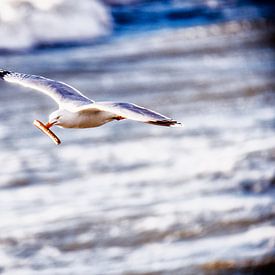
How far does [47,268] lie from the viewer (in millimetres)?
3438

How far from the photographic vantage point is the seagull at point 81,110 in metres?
1.31

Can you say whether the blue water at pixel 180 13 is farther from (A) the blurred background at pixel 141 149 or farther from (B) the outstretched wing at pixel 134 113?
(B) the outstretched wing at pixel 134 113

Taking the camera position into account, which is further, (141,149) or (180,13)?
(180,13)

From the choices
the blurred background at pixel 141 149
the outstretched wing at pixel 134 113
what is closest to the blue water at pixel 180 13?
the blurred background at pixel 141 149

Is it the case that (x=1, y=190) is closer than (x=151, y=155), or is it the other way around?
(x=1, y=190)

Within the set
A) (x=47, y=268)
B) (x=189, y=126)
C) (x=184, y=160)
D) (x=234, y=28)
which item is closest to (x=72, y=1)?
(x=234, y=28)

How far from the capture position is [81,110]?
1.48 m

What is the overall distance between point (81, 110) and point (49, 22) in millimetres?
4607

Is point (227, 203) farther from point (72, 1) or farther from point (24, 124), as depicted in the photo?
point (72, 1)

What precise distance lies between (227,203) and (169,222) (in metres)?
0.31

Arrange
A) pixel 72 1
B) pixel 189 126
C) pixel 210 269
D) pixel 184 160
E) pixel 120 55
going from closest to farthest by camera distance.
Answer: pixel 210 269 < pixel 184 160 < pixel 189 126 < pixel 120 55 < pixel 72 1

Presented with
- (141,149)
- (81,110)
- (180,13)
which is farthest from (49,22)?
(81,110)

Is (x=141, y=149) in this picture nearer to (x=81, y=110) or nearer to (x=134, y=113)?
(x=81, y=110)

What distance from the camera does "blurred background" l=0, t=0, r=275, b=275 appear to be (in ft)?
11.7
